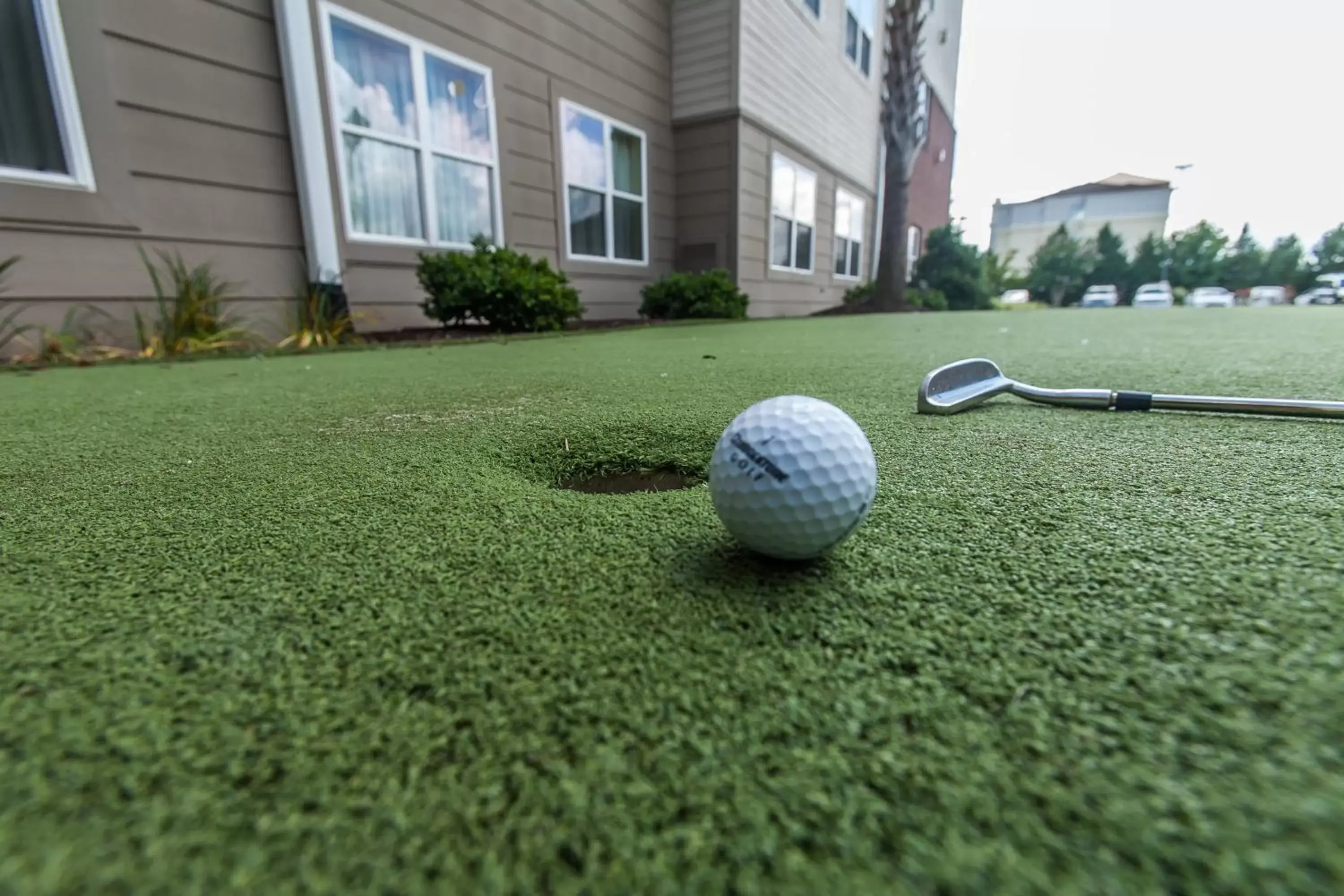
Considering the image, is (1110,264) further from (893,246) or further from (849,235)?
(893,246)

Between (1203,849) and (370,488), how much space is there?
1063 millimetres

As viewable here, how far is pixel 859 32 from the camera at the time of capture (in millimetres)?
11383

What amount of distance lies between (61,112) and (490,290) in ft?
7.82

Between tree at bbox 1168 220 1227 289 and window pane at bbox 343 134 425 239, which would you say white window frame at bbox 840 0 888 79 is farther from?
tree at bbox 1168 220 1227 289

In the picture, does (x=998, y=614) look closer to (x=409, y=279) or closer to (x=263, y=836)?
(x=263, y=836)

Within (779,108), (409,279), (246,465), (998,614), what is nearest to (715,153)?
(779,108)

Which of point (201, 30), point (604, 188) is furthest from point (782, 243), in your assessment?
point (201, 30)

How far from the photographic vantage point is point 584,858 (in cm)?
37

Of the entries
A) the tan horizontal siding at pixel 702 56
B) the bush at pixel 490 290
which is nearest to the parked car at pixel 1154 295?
the tan horizontal siding at pixel 702 56

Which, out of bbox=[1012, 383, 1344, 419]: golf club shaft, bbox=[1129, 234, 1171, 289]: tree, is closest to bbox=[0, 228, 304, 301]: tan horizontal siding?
bbox=[1012, 383, 1344, 419]: golf club shaft

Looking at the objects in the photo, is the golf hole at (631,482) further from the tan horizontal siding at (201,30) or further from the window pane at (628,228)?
the window pane at (628,228)

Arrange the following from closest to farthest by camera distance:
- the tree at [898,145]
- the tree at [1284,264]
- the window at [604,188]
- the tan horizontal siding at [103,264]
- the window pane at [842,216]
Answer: the tan horizontal siding at [103,264] → the window at [604,188] → the tree at [898,145] → the window pane at [842,216] → the tree at [1284,264]

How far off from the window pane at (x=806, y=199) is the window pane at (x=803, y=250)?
123 mm

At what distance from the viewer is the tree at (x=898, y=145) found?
10.8m
